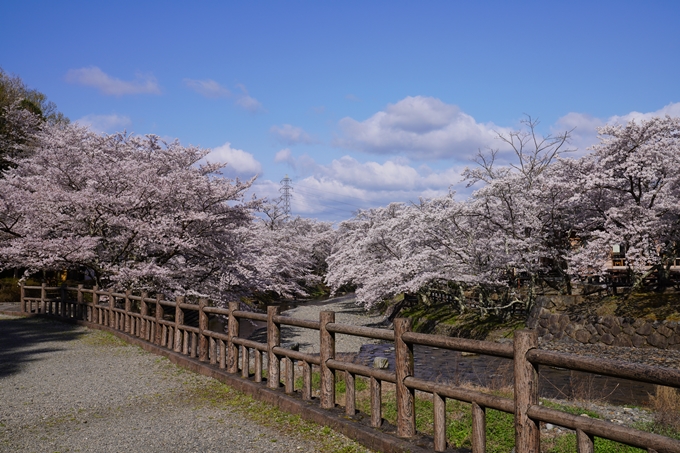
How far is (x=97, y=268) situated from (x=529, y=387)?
681 inches

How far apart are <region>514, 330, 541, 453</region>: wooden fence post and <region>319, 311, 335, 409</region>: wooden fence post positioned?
2723mm

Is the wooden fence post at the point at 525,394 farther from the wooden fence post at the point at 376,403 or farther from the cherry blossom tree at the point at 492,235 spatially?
the cherry blossom tree at the point at 492,235

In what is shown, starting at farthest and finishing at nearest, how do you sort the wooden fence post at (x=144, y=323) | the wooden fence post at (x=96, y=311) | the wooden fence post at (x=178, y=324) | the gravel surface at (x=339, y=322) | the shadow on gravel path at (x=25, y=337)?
the gravel surface at (x=339, y=322), the wooden fence post at (x=96, y=311), the wooden fence post at (x=144, y=323), the shadow on gravel path at (x=25, y=337), the wooden fence post at (x=178, y=324)

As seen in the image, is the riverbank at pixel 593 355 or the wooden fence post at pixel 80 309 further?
the wooden fence post at pixel 80 309

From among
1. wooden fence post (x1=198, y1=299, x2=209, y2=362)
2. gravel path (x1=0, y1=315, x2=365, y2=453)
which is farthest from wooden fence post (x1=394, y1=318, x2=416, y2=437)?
wooden fence post (x1=198, y1=299, x2=209, y2=362)

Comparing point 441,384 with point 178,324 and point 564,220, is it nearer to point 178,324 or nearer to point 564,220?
point 178,324

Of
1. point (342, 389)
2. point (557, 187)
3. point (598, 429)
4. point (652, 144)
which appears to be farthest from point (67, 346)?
point (652, 144)

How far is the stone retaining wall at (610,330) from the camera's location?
19.3m

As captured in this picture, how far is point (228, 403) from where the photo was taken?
796 centimetres

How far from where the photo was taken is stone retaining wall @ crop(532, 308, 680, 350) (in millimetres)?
19328

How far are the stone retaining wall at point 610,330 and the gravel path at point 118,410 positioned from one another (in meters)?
16.1

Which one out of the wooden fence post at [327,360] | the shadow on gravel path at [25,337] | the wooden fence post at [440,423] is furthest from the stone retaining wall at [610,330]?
the wooden fence post at [440,423]

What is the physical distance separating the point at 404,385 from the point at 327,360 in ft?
4.59

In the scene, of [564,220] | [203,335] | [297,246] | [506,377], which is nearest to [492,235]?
[564,220]
